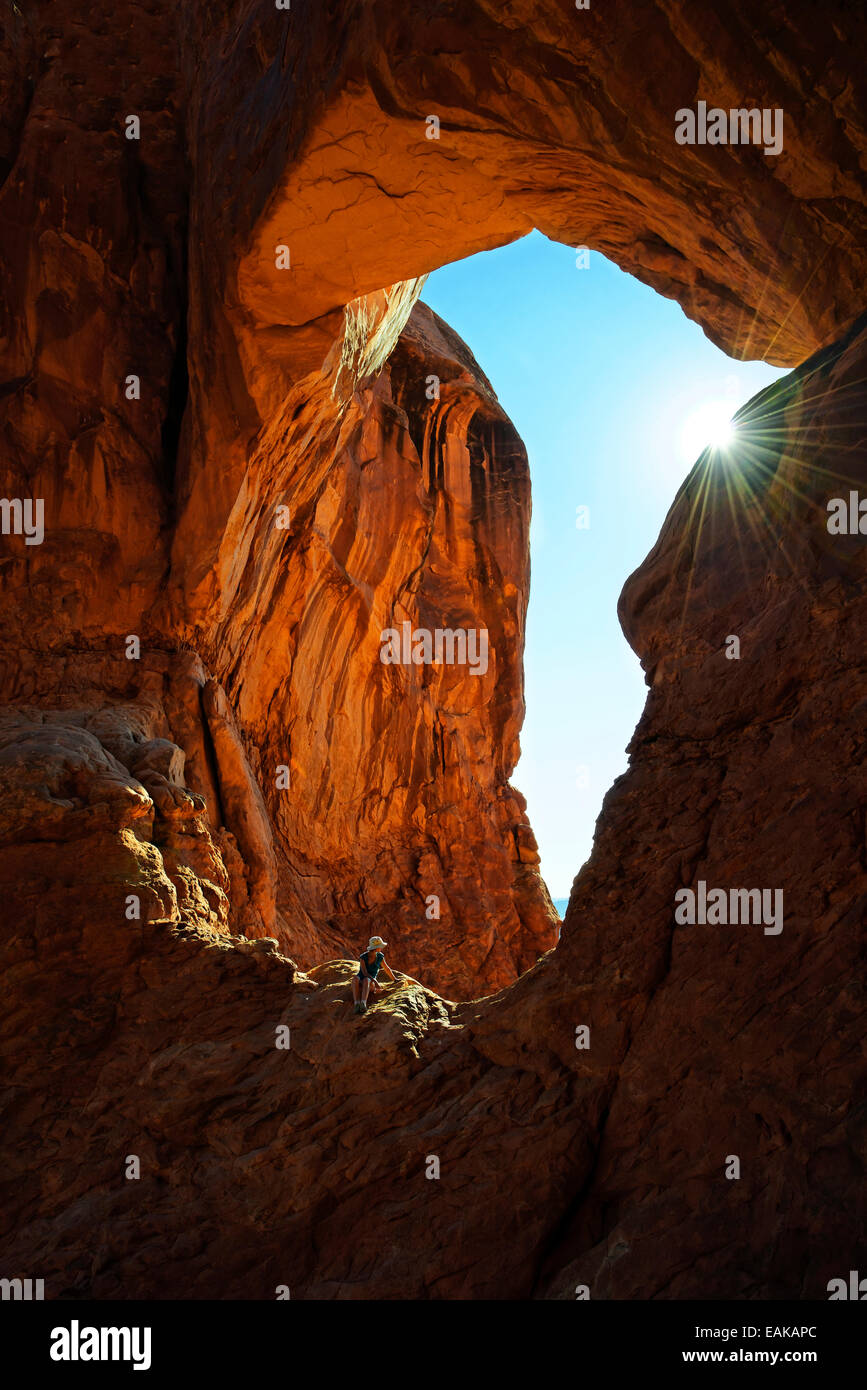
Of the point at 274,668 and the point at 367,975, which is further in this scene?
the point at 274,668

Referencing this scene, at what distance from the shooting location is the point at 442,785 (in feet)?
71.9

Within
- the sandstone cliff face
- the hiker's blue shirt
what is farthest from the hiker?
the sandstone cliff face

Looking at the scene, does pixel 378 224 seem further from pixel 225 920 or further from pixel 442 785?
pixel 442 785

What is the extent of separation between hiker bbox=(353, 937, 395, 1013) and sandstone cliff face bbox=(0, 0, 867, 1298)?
7.8 inches

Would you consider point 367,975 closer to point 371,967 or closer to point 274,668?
point 371,967

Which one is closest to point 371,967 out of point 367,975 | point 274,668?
point 367,975

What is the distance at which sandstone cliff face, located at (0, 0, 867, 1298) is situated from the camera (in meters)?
6.43

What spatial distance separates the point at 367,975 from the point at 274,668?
867cm

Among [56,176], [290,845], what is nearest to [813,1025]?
[290,845]

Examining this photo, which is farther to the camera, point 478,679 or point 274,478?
point 478,679

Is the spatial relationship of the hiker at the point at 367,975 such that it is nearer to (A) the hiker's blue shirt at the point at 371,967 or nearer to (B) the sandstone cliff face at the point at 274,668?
(A) the hiker's blue shirt at the point at 371,967

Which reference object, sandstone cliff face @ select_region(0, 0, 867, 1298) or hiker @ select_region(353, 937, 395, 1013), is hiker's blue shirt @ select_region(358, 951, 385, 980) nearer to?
hiker @ select_region(353, 937, 395, 1013)

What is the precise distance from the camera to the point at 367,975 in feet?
28.7

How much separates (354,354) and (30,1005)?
976 centimetres
